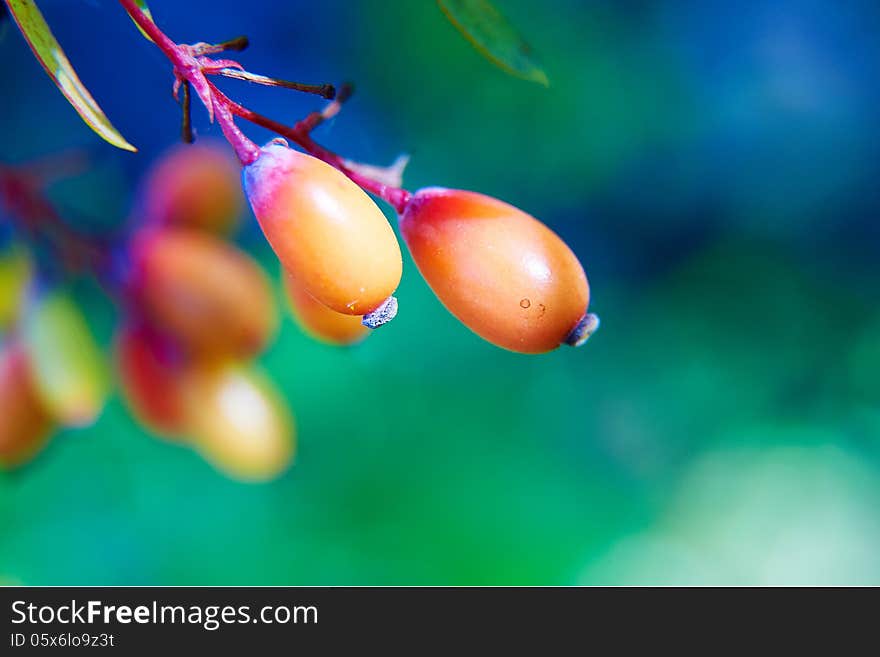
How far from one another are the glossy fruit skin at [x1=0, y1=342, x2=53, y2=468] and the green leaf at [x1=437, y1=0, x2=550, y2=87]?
0.36 metres

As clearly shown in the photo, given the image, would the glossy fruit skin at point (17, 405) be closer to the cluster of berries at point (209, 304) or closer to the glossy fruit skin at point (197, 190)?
the cluster of berries at point (209, 304)

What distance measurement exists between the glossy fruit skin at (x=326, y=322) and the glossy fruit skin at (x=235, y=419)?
15 centimetres

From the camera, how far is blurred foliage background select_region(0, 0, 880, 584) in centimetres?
45

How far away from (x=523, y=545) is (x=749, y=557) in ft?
0.51

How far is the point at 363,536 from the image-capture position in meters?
0.53

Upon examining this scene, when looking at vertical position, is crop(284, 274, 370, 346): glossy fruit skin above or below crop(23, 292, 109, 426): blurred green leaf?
below

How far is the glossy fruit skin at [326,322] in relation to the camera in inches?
10.8

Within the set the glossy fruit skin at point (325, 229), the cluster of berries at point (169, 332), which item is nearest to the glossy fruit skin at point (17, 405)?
the cluster of berries at point (169, 332)

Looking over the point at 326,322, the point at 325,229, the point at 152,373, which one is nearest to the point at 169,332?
the point at 152,373

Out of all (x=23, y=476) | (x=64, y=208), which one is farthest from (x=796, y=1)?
(x=23, y=476)

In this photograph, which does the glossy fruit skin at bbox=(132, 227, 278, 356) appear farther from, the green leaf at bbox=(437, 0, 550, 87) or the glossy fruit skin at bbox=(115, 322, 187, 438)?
the green leaf at bbox=(437, 0, 550, 87)

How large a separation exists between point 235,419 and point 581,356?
24cm

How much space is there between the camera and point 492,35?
0.66 feet
